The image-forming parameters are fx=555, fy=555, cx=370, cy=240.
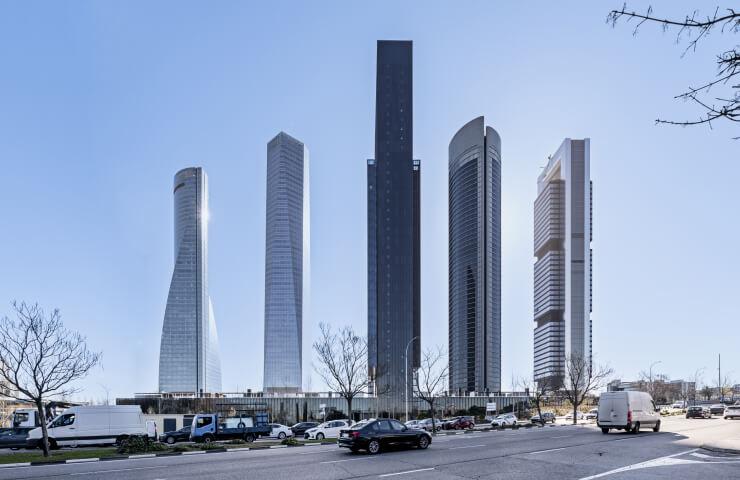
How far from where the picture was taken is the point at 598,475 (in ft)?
46.3

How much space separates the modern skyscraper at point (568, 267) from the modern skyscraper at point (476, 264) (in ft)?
87.4

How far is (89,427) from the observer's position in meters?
32.6

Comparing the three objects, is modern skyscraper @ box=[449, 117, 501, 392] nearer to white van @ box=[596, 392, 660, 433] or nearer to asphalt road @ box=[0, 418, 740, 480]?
white van @ box=[596, 392, 660, 433]

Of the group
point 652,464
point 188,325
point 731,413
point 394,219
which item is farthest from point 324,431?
point 188,325

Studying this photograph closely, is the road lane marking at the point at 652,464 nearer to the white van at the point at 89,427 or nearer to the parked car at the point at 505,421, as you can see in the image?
the white van at the point at 89,427

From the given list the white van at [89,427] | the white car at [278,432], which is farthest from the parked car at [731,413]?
the white van at [89,427]

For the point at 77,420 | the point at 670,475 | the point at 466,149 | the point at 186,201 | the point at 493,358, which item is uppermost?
the point at 466,149

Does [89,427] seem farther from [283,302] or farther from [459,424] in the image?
[283,302]

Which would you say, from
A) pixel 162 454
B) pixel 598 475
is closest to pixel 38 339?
pixel 162 454

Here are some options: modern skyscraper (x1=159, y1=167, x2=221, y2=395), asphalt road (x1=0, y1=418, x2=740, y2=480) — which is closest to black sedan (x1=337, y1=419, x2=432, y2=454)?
asphalt road (x1=0, y1=418, x2=740, y2=480)

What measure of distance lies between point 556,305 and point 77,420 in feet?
575

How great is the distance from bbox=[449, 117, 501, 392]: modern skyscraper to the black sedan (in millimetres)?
142671

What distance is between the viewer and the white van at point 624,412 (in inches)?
1168

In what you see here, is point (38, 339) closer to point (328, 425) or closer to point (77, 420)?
point (77, 420)
